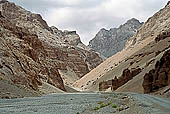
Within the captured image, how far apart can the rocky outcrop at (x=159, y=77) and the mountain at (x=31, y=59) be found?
840 inches

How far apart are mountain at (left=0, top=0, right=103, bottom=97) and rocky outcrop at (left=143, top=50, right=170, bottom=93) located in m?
21.3

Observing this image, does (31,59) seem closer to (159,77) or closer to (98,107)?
(159,77)

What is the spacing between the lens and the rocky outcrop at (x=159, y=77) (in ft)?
146

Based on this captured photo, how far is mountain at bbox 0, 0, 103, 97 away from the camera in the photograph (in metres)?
53.9

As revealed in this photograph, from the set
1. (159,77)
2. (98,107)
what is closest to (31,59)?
(159,77)

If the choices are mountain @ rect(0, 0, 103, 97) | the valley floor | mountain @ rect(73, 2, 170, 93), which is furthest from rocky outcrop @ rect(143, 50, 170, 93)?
mountain @ rect(0, 0, 103, 97)

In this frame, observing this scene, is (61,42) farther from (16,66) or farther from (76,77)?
(16,66)

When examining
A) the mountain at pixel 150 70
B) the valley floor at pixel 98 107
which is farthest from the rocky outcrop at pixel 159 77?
the valley floor at pixel 98 107

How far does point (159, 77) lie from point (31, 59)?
146ft

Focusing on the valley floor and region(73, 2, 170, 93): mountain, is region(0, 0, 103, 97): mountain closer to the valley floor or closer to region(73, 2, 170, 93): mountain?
the valley floor

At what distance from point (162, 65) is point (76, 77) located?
129 metres

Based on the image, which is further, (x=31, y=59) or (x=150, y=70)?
(x=31, y=59)

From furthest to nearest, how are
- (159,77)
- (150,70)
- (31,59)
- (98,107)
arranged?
(31,59) < (150,70) < (159,77) < (98,107)

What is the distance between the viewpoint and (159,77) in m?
45.3
